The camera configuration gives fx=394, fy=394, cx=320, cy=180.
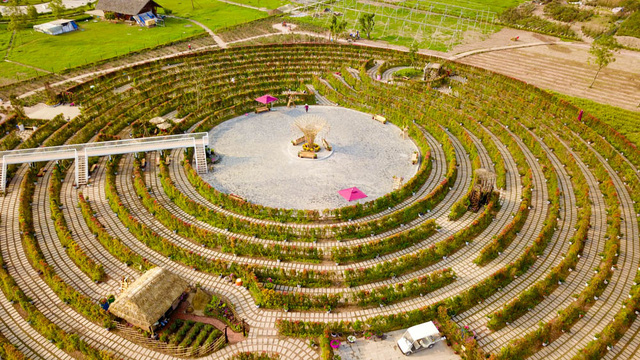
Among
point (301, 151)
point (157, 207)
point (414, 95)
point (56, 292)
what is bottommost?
point (56, 292)

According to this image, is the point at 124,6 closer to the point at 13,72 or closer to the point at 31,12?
the point at 31,12

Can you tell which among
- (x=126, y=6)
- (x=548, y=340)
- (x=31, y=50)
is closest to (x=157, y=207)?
(x=548, y=340)

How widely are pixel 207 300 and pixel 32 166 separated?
1259 inches

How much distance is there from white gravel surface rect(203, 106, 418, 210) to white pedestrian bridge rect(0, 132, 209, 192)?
3385mm

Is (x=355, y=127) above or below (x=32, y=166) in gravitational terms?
above

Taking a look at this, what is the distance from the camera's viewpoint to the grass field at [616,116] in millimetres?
60156

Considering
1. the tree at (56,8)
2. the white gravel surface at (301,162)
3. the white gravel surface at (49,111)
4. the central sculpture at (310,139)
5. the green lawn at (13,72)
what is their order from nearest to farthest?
the white gravel surface at (301,162) → the central sculpture at (310,139) → the white gravel surface at (49,111) → the green lawn at (13,72) → the tree at (56,8)

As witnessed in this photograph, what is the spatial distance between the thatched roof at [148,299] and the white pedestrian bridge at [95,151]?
19703mm

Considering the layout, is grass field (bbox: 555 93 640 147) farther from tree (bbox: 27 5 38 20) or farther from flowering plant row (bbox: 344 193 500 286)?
tree (bbox: 27 5 38 20)

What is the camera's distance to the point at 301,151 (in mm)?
53094

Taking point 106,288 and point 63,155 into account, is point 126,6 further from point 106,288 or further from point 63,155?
point 106,288

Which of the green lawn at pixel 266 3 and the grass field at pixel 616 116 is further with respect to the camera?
the green lawn at pixel 266 3

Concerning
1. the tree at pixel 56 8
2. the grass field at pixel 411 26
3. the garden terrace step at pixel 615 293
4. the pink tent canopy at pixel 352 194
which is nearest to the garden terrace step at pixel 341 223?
the pink tent canopy at pixel 352 194

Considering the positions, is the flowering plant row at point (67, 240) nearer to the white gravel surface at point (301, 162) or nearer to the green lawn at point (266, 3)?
the white gravel surface at point (301, 162)
